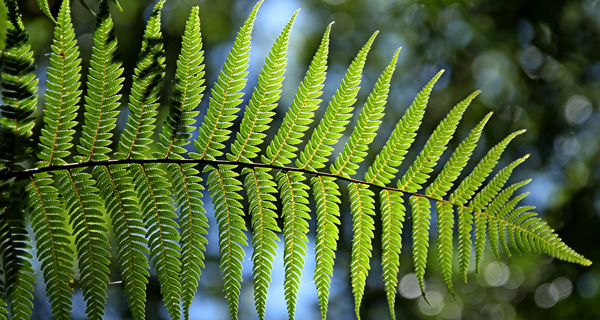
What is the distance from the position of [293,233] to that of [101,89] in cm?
52

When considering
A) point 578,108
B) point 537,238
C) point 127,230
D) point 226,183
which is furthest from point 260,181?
point 578,108

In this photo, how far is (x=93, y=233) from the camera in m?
0.90

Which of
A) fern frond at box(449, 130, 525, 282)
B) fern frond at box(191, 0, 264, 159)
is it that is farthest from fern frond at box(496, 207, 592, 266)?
fern frond at box(191, 0, 264, 159)

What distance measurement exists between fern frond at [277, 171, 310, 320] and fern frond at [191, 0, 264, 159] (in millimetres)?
180

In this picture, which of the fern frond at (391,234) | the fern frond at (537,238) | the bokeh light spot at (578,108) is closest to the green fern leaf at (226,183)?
the fern frond at (391,234)

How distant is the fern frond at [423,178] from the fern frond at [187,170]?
1.63ft

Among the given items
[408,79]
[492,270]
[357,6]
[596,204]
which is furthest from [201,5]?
[596,204]

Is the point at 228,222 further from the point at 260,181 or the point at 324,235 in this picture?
the point at 324,235

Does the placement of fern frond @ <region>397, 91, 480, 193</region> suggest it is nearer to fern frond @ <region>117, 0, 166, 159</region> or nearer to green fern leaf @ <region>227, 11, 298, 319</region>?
green fern leaf @ <region>227, 11, 298, 319</region>

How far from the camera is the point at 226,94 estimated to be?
3.14 feet

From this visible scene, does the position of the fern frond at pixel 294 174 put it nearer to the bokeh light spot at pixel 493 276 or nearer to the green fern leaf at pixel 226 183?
the green fern leaf at pixel 226 183

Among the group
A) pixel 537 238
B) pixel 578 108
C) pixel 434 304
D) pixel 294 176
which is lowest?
pixel 537 238

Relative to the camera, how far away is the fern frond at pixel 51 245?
0.87m

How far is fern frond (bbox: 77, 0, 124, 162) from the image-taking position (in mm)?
857
